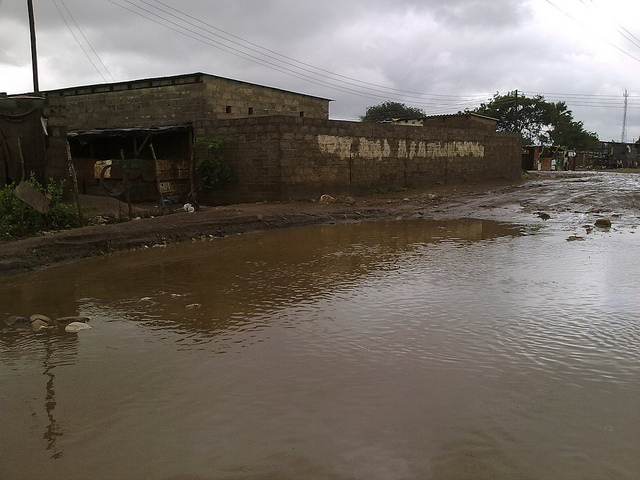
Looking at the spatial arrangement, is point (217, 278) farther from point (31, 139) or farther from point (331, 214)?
point (331, 214)

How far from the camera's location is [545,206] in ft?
58.0

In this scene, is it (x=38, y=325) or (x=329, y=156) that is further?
(x=329, y=156)

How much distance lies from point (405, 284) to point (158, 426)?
4642 mm

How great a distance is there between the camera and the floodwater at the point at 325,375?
2990mm

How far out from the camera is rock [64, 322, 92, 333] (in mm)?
5340

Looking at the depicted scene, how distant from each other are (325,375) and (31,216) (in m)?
8.07

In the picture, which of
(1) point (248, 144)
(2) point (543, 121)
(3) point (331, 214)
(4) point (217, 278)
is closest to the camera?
(4) point (217, 278)

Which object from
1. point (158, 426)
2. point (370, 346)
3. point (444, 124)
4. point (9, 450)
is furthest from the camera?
point (444, 124)

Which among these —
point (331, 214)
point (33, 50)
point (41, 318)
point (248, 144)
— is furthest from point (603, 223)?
point (33, 50)

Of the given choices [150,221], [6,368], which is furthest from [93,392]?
[150,221]

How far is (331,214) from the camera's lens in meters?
14.9

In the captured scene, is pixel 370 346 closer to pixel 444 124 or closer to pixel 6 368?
pixel 6 368

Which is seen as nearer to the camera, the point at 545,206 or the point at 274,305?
the point at 274,305

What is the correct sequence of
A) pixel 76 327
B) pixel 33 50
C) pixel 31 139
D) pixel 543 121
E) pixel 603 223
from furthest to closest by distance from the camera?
pixel 543 121, pixel 33 50, pixel 603 223, pixel 31 139, pixel 76 327
